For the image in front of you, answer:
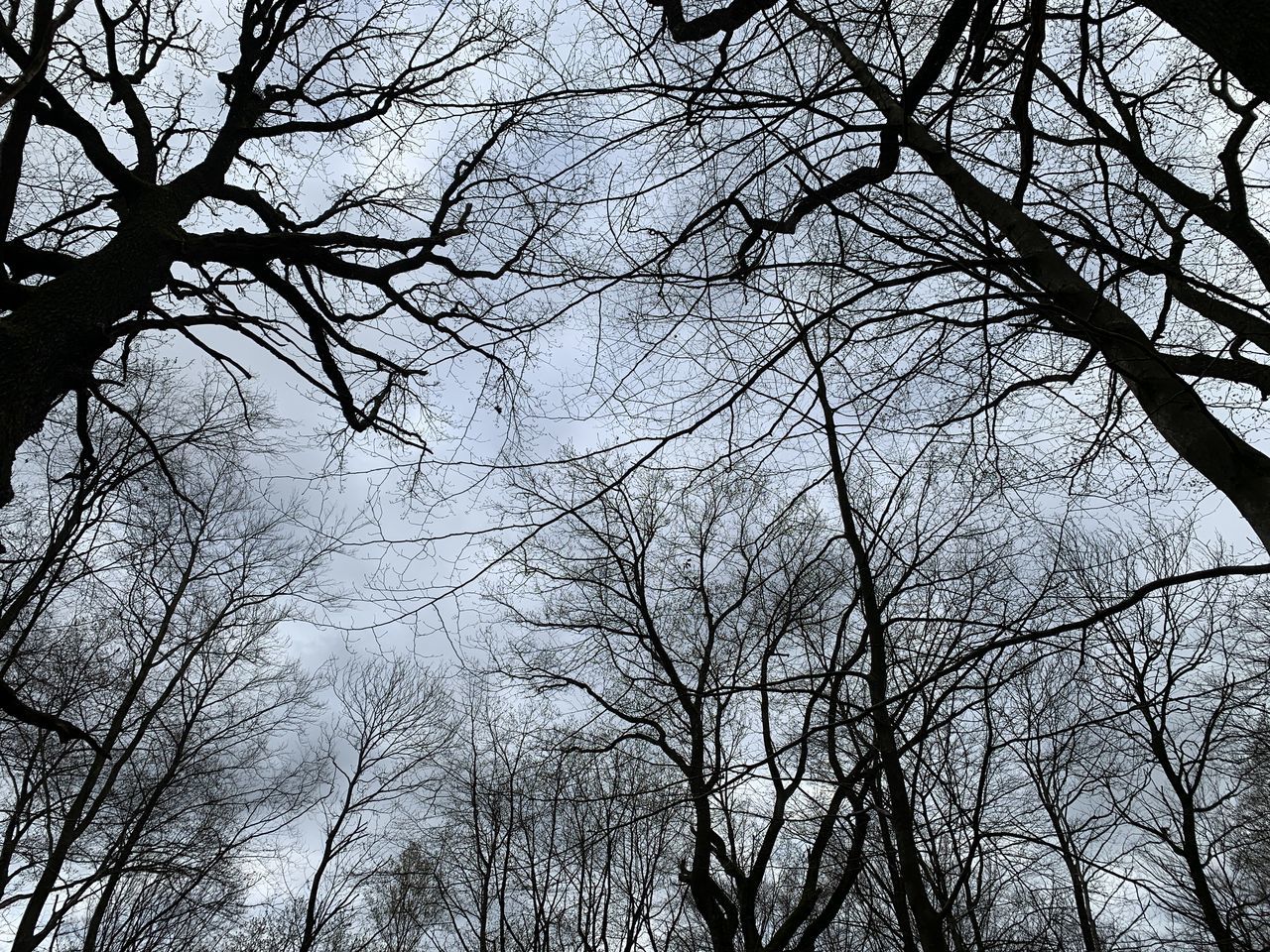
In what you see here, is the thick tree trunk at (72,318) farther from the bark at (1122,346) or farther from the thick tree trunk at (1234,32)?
the thick tree trunk at (1234,32)

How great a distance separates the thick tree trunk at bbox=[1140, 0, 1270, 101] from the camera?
5.86 feet

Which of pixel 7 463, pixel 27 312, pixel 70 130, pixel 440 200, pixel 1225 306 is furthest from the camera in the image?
pixel 440 200

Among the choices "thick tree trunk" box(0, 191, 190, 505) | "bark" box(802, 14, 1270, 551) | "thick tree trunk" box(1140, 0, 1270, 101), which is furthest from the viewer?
"thick tree trunk" box(0, 191, 190, 505)

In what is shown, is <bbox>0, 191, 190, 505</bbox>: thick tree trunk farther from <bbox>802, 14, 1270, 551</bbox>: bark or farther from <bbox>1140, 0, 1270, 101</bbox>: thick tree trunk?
<bbox>1140, 0, 1270, 101</bbox>: thick tree trunk

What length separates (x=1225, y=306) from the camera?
2658mm

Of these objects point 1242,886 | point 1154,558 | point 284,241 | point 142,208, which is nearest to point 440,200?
point 284,241

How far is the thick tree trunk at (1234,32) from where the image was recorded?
179 cm

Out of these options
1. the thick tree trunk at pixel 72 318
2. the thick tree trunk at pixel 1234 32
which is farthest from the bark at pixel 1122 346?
the thick tree trunk at pixel 72 318

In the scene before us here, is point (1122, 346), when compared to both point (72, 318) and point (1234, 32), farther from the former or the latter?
point (72, 318)

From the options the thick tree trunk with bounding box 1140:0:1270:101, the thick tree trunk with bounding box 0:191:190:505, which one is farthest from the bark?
the thick tree trunk with bounding box 0:191:190:505

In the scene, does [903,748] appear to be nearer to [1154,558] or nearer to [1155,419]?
[1155,419]

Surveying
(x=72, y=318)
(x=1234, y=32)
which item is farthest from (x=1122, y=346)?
(x=72, y=318)

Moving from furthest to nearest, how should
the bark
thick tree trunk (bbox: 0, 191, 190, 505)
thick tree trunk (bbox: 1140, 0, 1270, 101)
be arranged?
thick tree trunk (bbox: 0, 191, 190, 505), the bark, thick tree trunk (bbox: 1140, 0, 1270, 101)

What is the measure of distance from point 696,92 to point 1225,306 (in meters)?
2.18
